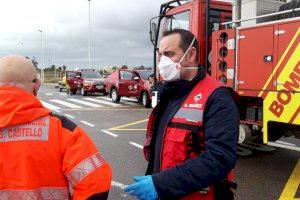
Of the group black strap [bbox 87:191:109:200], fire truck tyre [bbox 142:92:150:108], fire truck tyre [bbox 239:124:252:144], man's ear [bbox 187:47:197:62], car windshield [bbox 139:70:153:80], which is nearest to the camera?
black strap [bbox 87:191:109:200]

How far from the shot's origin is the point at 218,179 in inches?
A: 93.7

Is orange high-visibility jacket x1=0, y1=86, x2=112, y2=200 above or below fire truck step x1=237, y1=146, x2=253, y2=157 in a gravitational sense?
above

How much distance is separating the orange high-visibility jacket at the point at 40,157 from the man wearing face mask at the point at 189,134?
38 cm

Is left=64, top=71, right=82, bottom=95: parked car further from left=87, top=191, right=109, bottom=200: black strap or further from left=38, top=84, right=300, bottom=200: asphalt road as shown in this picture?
left=87, top=191, right=109, bottom=200: black strap

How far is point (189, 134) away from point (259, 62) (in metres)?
4.64

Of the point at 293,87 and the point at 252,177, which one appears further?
the point at 252,177

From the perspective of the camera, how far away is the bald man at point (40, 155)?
2.17 m

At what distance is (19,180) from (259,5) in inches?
242

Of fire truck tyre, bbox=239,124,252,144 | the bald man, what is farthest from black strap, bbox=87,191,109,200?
fire truck tyre, bbox=239,124,252,144

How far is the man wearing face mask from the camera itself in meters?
2.36

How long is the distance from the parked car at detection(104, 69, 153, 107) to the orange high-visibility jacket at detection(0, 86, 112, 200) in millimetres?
16307

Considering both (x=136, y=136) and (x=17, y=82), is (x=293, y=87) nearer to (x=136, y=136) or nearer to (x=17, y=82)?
(x=17, y=82)

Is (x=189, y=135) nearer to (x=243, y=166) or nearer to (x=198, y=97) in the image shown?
(x=198, y=97)

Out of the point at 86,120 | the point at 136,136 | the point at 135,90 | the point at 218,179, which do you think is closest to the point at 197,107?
the point at 218,179
